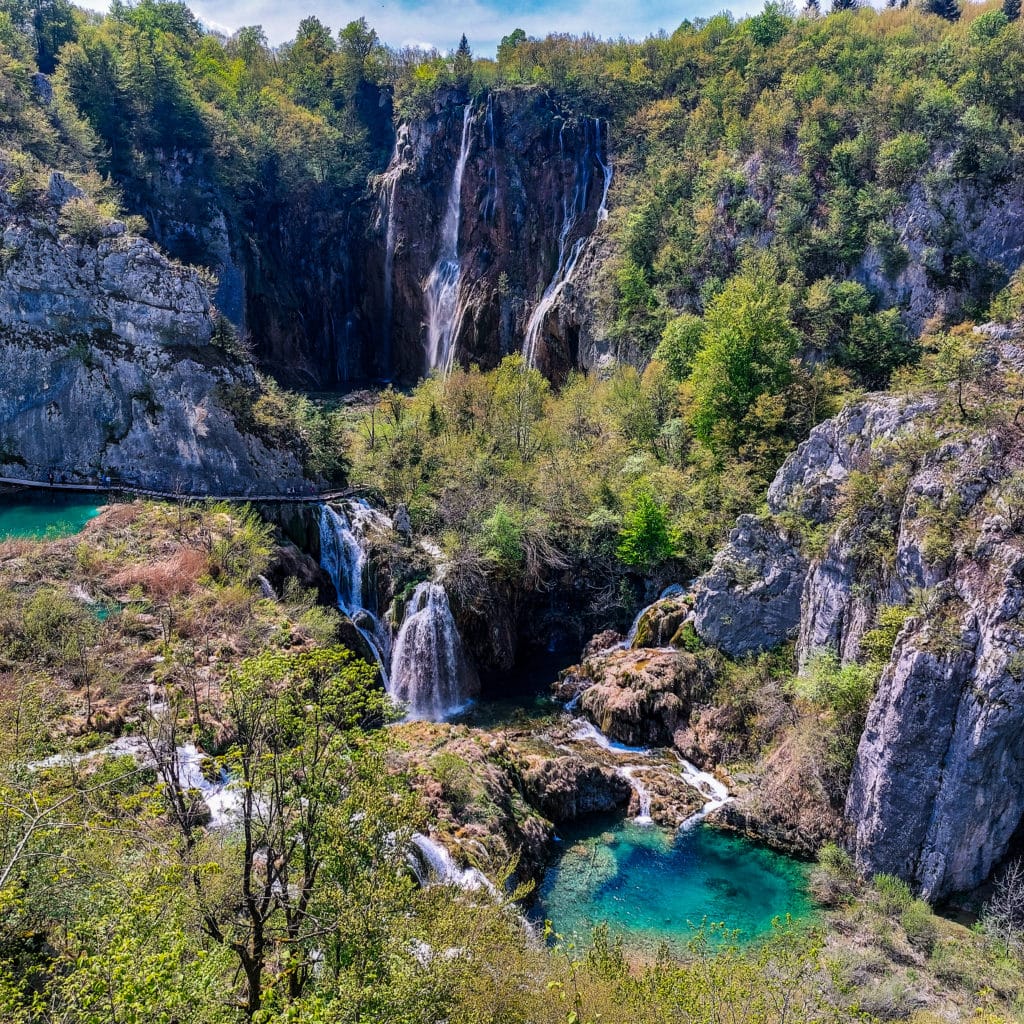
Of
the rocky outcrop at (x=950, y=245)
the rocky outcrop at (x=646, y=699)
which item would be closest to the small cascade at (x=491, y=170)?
the rocky outcrop at (x=950, y=245)

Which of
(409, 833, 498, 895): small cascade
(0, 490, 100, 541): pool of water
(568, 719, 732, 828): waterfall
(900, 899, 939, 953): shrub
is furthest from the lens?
(0, 490, 100, 541): pool of water

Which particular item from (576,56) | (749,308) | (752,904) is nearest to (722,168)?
(749,308)

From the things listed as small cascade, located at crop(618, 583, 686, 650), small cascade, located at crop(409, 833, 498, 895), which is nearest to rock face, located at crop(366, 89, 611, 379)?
small cascade, located at crop(618, 583, 686, 650)

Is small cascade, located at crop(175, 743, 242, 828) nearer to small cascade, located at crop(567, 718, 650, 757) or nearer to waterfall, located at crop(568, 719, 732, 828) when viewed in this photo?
waterfall, located at crop(568, 719, 732, 828)

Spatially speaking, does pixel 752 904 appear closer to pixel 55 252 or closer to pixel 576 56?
pixel 55 252

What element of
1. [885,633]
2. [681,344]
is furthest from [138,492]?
[885,633]

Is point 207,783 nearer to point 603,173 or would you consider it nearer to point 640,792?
point 640,792

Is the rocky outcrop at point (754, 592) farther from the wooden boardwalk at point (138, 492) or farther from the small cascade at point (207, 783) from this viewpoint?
the wooden boardwalk at point (138, 492)
